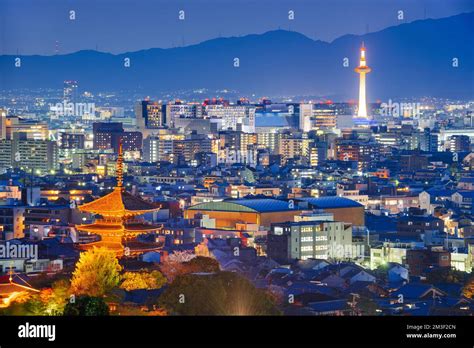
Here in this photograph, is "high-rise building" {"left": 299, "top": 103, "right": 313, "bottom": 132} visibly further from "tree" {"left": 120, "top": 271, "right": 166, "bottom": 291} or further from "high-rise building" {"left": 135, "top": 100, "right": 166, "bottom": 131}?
"tree" {"left": 120, "top": 271, "right": 166, "bottom": 291}

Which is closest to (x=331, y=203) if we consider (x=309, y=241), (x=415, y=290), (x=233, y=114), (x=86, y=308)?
(x=309, y=241)

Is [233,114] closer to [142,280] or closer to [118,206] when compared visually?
[118,206]

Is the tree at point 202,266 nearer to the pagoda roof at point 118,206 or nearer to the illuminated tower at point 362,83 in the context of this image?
the pagoda roof at point 118,206

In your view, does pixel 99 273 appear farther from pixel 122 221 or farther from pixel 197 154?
pixel 197 154

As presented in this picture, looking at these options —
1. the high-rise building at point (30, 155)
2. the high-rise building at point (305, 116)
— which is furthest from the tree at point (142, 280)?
the high-rise building at point (305, 116)
